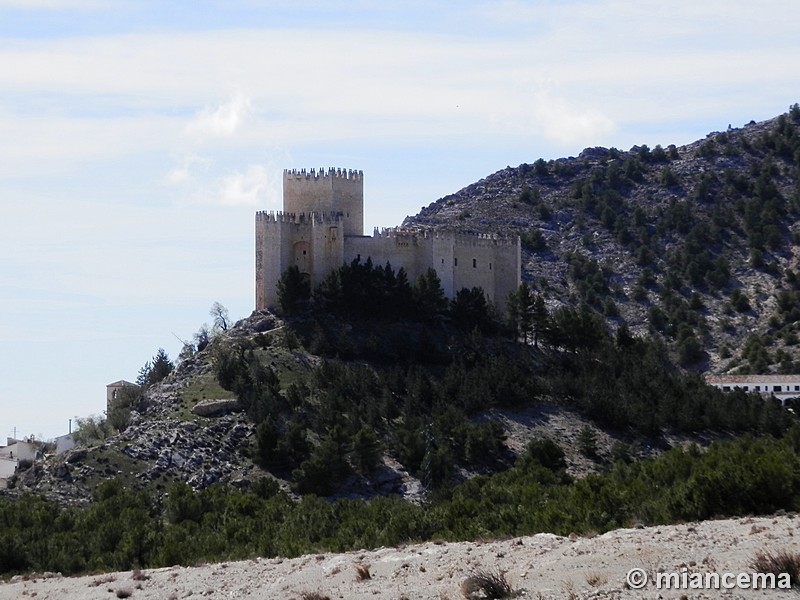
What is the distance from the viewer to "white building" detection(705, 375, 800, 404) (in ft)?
268

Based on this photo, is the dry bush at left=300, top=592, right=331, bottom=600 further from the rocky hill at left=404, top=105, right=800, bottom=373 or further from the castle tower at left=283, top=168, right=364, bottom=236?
the rocky hill at left=404, top=105, right=800, bottom=373

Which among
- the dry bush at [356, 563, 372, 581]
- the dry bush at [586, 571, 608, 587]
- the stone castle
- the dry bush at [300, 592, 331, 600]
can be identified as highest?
the stone castle

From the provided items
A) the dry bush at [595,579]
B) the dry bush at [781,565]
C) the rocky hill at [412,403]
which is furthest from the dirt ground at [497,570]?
the rocky hill at [412,403]

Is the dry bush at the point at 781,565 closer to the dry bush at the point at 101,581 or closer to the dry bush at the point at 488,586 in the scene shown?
the dry bush at the point at 488,586

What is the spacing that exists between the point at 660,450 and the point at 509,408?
251 inches

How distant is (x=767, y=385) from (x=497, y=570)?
5415cm

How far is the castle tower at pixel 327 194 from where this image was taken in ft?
240

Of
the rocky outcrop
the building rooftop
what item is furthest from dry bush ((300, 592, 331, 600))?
the building rooftop

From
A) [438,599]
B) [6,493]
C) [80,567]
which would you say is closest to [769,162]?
[6,493]

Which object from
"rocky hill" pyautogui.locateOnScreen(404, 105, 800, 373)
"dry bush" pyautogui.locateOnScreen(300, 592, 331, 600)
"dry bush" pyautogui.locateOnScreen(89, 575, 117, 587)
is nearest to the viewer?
"dry bush" pyautogui.locateOnScreen(300, 592, 331, 600)

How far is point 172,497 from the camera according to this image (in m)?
53.6

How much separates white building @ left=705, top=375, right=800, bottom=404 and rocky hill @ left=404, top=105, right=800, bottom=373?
14.8ft

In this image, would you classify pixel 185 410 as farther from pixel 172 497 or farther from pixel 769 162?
pixel 769 162

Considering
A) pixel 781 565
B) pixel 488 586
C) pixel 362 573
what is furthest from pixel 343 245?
pixel 781 565
